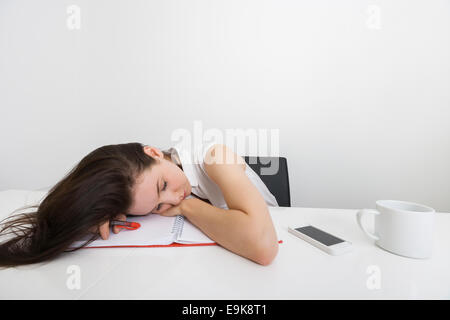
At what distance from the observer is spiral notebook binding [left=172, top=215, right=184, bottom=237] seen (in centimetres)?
57

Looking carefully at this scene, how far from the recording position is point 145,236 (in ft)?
1.82

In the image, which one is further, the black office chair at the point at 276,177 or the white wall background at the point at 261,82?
the white wall background at the point at 261,82

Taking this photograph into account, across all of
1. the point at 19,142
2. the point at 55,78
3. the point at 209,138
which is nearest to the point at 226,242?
the point at 209,138

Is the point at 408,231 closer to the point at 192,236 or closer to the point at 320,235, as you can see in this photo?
→ the point at 320,235

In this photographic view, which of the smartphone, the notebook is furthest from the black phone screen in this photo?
the notebook

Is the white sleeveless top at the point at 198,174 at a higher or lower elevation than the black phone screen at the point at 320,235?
higher

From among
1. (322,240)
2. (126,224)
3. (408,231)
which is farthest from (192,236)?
(408,231)

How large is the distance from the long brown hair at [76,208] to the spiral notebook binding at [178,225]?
130 millimetres

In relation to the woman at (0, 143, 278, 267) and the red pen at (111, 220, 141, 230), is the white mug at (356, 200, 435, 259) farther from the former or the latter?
the red pen at (111, 220, 141, 230)

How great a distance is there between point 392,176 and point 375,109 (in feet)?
1.08

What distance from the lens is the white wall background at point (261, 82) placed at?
1.00 meters

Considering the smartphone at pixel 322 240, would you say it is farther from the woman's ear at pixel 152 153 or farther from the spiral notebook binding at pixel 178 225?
the woman's ear at pixel 152 153

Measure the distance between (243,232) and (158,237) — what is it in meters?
0.21

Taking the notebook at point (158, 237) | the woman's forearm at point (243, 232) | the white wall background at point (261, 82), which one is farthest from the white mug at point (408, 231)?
the white wall background at point (261, 82)
